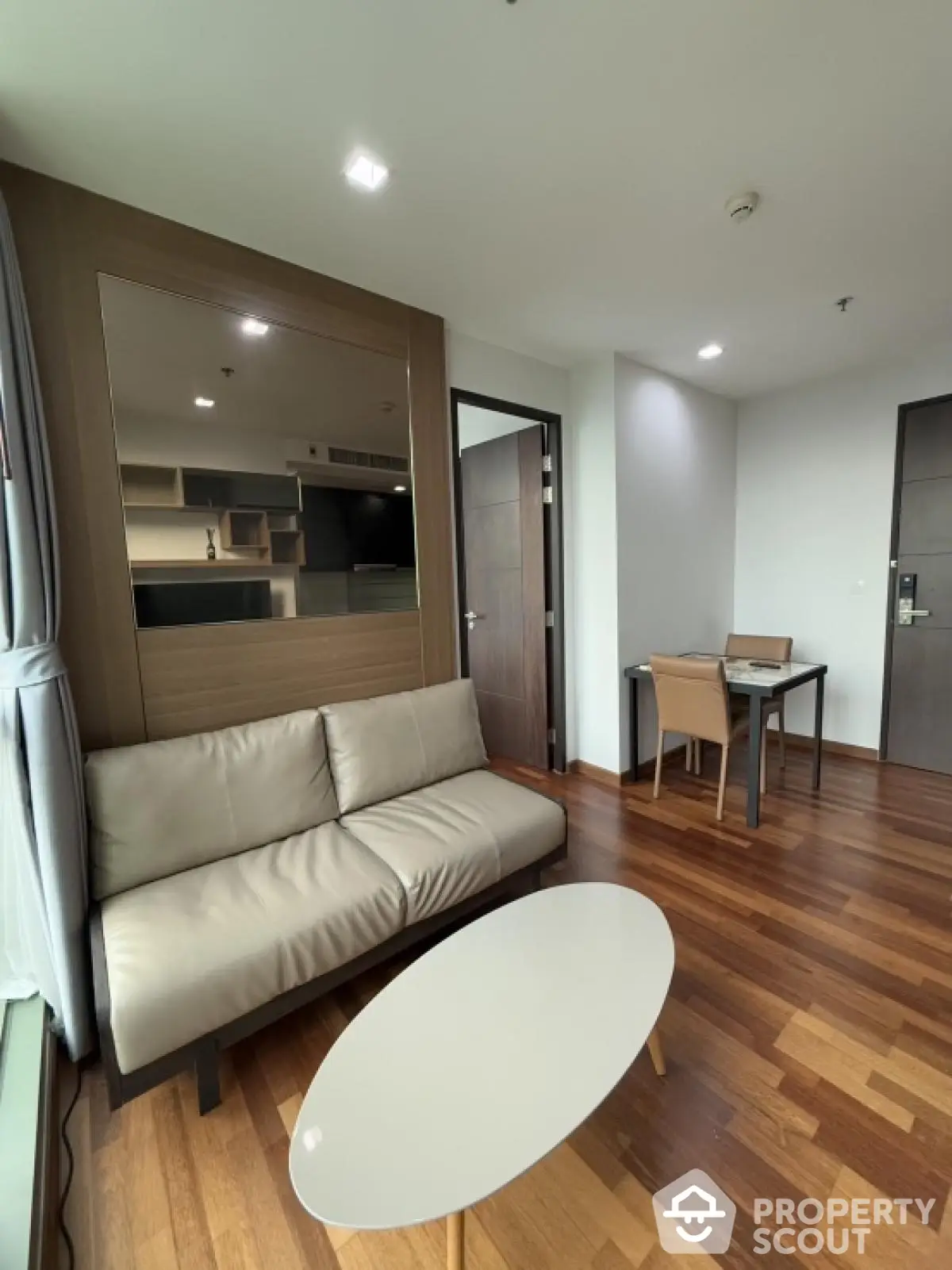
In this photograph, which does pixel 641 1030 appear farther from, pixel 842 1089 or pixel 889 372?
pixel 889 372

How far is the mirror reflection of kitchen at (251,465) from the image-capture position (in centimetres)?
181

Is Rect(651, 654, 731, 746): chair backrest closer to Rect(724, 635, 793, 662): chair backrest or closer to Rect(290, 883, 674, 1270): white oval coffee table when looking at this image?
Rect(724, 635, 793, 662): chair backrest

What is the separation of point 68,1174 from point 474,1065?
104 centimetres

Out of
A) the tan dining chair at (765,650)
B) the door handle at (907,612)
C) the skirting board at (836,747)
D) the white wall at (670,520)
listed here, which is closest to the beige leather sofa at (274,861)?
the white wall at (670,520)

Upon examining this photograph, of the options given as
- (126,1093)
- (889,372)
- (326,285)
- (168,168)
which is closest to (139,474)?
(168,168)

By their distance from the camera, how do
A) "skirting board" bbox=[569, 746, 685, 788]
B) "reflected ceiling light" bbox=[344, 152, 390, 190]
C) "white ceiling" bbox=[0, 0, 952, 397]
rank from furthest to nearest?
1. "skirting board" bbox=[569, 746, 685, 788]
2. "reflected ceiling light" bbox=[344, 152, 390, 190]
3. "white ceiling" bbox=[0, 0, 952, 397]

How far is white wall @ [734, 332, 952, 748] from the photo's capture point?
3359mm

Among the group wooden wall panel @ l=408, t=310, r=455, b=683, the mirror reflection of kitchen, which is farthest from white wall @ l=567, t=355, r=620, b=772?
the mirror reflection of kitchen

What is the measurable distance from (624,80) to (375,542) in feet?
5.54

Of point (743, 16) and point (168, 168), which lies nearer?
point (743, 16)

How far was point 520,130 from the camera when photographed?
1473mm

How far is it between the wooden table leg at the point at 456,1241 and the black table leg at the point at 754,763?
A: 7.32ft

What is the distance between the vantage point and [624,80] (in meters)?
1.34

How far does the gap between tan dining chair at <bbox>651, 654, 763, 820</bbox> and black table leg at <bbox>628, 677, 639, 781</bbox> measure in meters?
0.23
